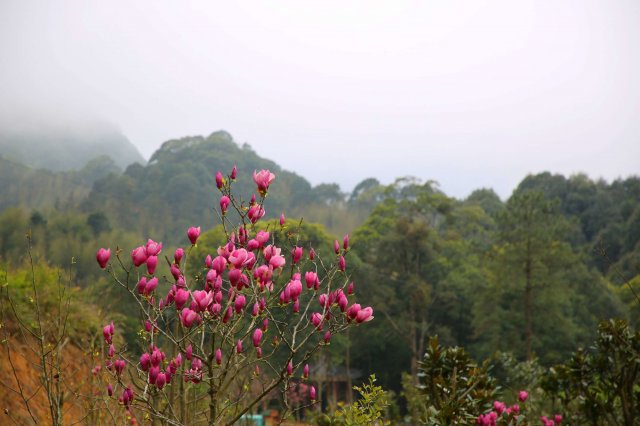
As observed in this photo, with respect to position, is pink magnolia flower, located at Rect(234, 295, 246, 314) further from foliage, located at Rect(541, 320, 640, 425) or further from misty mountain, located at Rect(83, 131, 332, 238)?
misty mountain, located at Rect(83, 131, 332, 238)

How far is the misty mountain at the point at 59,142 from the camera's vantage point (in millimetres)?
103000

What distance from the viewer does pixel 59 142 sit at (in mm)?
114250

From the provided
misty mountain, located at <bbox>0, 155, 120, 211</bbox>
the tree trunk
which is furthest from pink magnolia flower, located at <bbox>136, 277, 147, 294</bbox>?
misty mountain, located at <bbox>0, 155, 120, 211</bbox>

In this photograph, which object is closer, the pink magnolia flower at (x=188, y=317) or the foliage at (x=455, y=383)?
the pink magnolia flower at (x=188, y=317)

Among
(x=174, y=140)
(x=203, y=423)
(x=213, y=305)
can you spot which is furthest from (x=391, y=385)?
(x=174, y=140)

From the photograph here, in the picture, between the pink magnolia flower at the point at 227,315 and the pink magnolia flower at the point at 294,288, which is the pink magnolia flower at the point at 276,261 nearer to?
the pink magnolia flower at the point at 294,288

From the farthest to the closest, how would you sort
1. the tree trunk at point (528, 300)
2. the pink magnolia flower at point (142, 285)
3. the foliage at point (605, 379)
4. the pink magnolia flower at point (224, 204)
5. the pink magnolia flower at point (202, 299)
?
1. the tree trunk at point (528, 300)
2. the foliage at point (605, 379)
3. the pink magnolia flower at point (224, 204)
4. the pink magnolia flower at point (142, 285)
5. the pink magnolia flower at point (202, 299)

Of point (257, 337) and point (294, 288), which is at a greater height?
point (294, 288)

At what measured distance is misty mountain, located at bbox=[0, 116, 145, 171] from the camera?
338ft

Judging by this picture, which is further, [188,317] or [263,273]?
[263,273]

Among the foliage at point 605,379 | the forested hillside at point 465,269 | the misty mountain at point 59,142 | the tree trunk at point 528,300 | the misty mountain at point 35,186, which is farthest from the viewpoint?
the misty mountain at point 59,142

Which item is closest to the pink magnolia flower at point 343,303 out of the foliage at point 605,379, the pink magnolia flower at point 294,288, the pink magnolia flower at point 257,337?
the pink magnolia flower at point 294,288

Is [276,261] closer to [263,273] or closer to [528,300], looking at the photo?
[263,273]

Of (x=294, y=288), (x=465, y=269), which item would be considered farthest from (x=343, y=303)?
(x=465, y=269)
